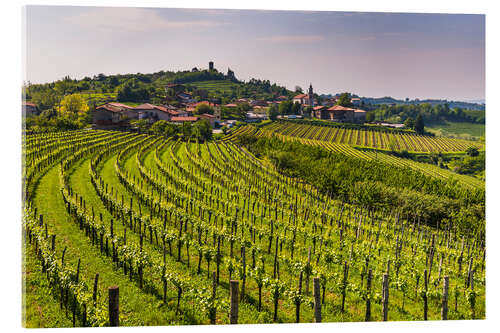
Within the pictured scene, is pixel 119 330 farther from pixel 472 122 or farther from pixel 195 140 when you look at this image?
pixel 195 140

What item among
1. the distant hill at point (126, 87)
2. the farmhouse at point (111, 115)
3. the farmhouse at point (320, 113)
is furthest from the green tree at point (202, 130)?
the farmhouse at point (320, 113)

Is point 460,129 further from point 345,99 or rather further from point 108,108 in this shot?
point 108,108

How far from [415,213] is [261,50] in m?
14.0

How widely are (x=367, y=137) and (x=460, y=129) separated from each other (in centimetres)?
2367

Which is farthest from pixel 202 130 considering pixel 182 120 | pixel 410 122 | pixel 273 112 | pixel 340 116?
pixel 340 116

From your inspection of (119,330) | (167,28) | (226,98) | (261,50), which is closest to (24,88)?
(167,28)

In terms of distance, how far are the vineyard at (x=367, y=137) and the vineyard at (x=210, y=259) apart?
0.29 m

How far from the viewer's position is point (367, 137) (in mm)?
34875

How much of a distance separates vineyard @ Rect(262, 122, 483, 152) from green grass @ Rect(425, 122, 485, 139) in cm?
45

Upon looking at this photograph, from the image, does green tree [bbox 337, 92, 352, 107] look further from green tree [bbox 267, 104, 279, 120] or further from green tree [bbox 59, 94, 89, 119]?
green tree [bbox 267, 104, 279, 120]

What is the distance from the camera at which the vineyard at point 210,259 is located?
683cm

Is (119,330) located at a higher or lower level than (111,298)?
lower

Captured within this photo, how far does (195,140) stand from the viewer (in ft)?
91.2

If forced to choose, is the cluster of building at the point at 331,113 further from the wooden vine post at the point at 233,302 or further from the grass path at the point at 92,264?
the wooden vine post at the point at 233,302
